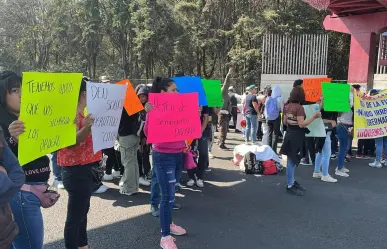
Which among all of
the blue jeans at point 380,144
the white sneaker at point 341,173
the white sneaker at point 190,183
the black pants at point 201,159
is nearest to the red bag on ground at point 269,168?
the white sneaker at point 341,173

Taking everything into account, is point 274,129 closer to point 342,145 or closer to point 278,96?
point 278,96

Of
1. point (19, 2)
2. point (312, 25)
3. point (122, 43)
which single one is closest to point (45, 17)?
point (19, 2)

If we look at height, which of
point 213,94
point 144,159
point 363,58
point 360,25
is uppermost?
point 360,25

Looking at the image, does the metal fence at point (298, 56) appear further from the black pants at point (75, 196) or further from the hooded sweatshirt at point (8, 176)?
the hooded sweatshirt at point (8, 176)

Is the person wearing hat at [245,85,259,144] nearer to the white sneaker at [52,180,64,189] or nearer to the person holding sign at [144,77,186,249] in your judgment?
the white sneaker at [52,180,64,189]

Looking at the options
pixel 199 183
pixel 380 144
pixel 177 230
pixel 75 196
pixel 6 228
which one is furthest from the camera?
pixel 380 144

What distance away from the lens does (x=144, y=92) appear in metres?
5.32

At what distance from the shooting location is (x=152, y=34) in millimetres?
27125

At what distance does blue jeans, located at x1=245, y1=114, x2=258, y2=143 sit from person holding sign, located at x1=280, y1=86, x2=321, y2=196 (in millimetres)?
3991

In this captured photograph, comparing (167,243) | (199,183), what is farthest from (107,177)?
(167,243)

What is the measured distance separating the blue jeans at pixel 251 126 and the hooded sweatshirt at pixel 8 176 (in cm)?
816

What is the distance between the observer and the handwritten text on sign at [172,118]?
3.60 m

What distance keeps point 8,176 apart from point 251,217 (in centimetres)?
347

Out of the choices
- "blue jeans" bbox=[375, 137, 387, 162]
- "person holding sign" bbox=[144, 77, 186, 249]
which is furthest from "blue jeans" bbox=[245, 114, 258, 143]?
"person holding sign" bbox=[144, 77, 186, 249]
